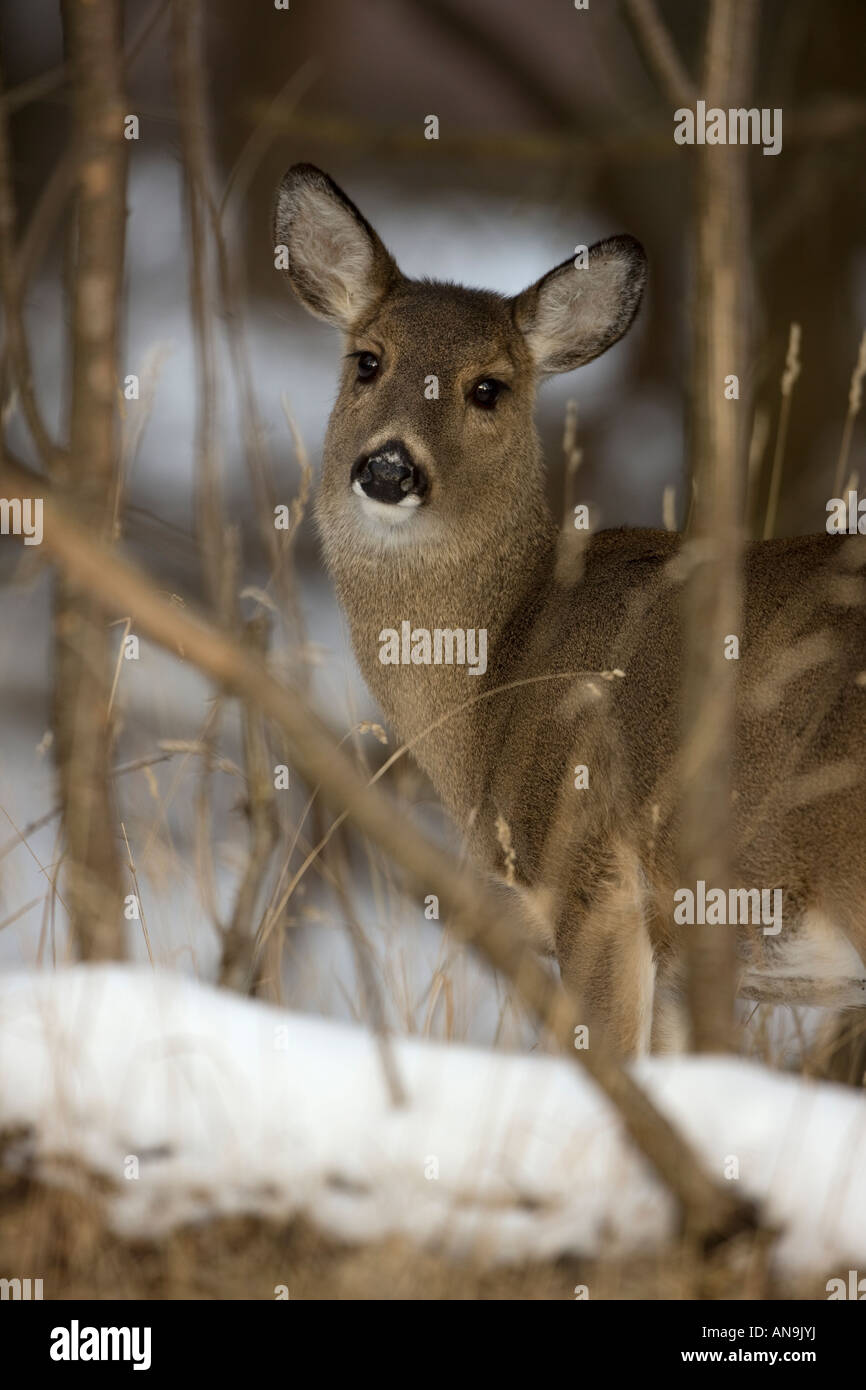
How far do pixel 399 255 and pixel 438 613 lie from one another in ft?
15.2

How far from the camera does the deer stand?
152 inches

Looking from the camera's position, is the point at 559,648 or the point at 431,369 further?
the point at 431,369

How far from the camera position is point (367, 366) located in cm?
496

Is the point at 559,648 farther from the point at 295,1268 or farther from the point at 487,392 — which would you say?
the point at 295,1268

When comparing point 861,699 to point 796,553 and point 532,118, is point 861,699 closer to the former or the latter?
point 796,553

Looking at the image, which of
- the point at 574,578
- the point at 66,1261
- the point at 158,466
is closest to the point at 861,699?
the point at 574,578

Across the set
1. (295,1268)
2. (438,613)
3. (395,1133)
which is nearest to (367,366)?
(438,613)

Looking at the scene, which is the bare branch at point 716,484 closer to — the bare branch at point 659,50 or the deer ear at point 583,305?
the bare branch at point 659,50

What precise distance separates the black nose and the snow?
189 centimetres

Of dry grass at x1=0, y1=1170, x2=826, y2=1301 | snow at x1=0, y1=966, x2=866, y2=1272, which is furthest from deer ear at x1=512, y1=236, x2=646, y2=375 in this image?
dry grass at x1=0, y1=1170, x2=826, y2=1301

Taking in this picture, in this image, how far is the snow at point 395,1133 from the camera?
2639 millimetres

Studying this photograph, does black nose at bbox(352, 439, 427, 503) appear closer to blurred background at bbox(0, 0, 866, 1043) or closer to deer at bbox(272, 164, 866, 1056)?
deer at bbox(272, 164, 866, 1056)

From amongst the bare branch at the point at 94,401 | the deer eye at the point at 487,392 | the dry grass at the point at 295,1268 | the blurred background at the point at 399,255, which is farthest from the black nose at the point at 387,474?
the dry grass at the point at 295,1268

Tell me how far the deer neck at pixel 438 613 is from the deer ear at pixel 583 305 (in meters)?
0.55
